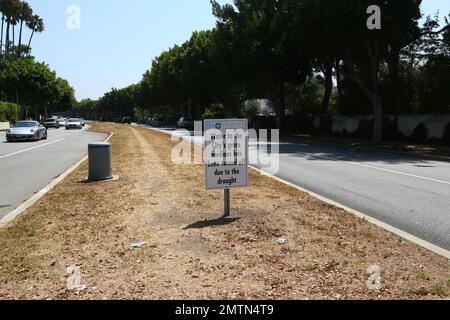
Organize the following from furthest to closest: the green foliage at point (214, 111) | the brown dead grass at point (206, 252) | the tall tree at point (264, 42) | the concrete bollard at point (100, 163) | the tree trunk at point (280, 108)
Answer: the green foliage at point (214, 111) < the tree trunk at point (280, 108) < the tall tree at point (264, 42) < the concrete bollard at point (100, 163) < the brown dead grass at point (206, 252)

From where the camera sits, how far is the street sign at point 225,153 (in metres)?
7.08

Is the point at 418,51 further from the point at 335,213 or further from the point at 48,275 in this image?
the point at 48,275

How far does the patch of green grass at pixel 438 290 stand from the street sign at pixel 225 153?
341 centimetres

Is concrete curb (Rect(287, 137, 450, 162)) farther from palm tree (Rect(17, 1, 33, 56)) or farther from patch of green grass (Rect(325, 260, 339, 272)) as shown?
palm tree (Rect(17, 1, 33, 56))

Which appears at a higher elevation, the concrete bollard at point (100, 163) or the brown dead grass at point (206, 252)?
the concrete bollard at point (100, 163)

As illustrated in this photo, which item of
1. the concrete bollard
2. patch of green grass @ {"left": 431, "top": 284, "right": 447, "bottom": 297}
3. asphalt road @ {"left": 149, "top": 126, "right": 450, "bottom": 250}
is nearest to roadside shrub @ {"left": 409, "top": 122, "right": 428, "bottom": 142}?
asphalt road @ {"left": 149, "top": 126, "right": 450, "bottom": 250}

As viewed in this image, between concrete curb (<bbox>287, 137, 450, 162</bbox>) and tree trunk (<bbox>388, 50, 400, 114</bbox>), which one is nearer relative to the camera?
concrete curb (<bbox>287, 137, 450, 162</bbox>)

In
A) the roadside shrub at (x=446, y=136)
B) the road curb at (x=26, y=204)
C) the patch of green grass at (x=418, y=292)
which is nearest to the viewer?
the patch of green grass at (x=418, y=292)

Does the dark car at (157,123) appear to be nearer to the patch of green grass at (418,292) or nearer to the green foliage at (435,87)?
the green foliage at (435,87)

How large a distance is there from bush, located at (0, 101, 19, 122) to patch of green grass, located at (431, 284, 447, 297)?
5865 centimetres

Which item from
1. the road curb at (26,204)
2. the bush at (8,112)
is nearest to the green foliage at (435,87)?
the road curb at (26,204)

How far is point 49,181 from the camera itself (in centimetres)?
1201

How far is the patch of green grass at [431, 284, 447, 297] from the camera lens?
14.4 feet
